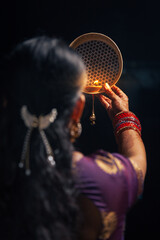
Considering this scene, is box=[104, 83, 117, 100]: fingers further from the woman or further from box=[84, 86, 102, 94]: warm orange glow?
the woman

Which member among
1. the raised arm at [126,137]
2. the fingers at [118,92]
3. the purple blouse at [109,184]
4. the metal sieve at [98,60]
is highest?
the metal sieve at [98,60]

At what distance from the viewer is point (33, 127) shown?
53 centimetres

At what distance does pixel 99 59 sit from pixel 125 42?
0.69m

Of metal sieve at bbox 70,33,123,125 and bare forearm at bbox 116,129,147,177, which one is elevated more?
metal sieve at bbox 70,33,123,125

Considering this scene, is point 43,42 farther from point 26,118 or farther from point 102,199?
point 102,199

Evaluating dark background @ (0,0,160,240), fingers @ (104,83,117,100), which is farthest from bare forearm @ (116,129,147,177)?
dark background @ (0,0,160,240)

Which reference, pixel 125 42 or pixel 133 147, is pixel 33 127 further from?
pixel 125 42

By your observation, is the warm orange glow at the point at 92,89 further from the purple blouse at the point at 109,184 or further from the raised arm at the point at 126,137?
the purple blouse at the point at 109,184

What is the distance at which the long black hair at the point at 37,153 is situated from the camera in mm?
508

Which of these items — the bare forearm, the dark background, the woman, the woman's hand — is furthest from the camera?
the dark background

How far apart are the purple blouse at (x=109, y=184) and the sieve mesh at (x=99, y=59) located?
31 cm

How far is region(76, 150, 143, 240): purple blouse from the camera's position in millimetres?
549

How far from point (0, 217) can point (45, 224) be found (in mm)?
102

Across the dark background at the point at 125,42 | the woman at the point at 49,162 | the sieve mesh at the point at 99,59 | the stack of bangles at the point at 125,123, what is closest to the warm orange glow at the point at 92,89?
the sieve mesh at the point at 99,59
